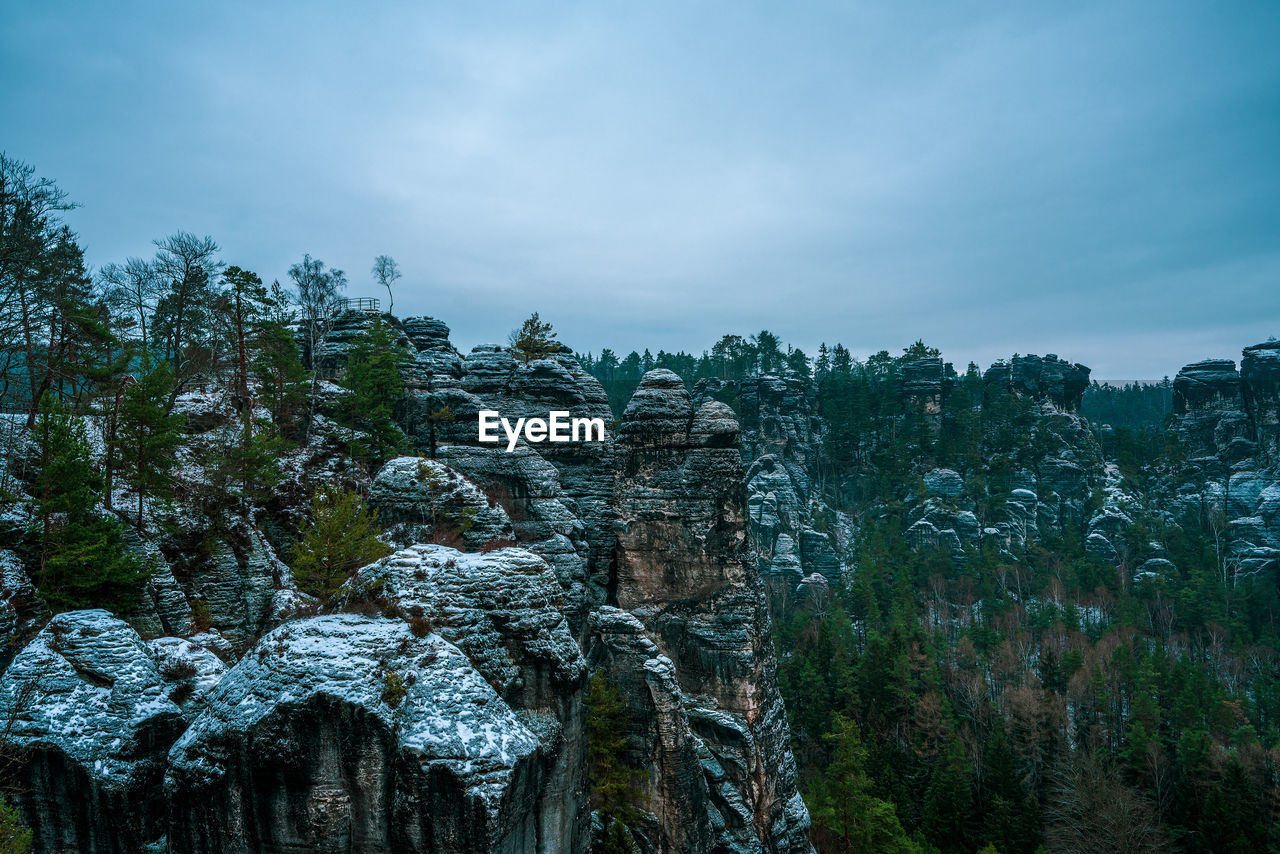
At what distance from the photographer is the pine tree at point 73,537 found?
1809 centimetres

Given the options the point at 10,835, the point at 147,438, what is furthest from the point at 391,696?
the point at 147,438

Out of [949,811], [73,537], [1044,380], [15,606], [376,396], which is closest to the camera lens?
[15,606]

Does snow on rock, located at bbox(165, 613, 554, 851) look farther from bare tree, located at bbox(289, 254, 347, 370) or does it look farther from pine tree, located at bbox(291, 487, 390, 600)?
bare tree, located at bbox(289, 254, 347, 370)

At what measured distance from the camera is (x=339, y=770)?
41.0 ft

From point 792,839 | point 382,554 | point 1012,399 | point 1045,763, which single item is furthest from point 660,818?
point 1012,399

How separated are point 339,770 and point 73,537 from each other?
12.6 m

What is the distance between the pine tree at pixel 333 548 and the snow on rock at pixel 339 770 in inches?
155

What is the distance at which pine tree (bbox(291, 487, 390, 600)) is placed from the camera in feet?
55.7

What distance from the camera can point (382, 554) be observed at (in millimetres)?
18516

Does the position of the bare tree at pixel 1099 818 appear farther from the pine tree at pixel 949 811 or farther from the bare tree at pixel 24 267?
the bare tree at pixel 24 267

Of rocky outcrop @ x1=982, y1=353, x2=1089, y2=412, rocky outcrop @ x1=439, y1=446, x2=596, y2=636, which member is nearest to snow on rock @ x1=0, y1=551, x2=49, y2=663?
rocky outcrop @ x1=439, y1=446, x2=596, y2=636

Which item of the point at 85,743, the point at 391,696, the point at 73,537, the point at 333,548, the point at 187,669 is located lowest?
the point at 85,743

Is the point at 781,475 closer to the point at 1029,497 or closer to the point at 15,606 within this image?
the point at 1029,497

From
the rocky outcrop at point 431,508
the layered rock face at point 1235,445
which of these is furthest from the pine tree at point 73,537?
the layered rock face at point 1235,445
